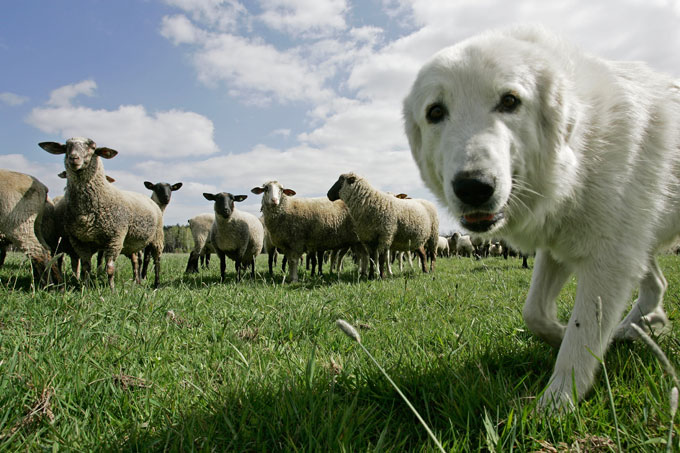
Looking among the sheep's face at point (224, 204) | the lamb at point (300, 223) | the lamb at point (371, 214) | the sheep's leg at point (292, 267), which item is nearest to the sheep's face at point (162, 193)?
the sheep's face at point (224, 204)

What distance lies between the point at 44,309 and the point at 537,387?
374 centimetres

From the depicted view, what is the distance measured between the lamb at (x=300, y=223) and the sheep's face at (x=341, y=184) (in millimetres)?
925

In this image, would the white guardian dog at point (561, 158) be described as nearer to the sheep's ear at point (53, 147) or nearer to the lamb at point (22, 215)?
the lamb at point (22, 215)

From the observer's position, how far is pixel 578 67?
2238 mm

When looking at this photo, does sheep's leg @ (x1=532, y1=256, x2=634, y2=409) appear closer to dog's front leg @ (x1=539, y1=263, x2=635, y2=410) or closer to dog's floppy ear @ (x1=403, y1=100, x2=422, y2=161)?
dog's front leg @ (x1=539, y1=263, x2=635, y2=410)

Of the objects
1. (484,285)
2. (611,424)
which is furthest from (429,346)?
(484,285)

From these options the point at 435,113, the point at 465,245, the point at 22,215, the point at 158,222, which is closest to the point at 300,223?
the point at 158,222

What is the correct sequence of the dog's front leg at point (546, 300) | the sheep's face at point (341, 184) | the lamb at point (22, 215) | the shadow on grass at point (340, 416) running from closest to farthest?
the shadow on grass at point (340, 416)
the dog's front leg at point (546, 300)
the lamb at point (22, 215)
the sheep's face at point (341, 184)

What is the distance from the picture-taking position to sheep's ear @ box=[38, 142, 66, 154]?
7.04 metres

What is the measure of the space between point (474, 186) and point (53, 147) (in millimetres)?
7923

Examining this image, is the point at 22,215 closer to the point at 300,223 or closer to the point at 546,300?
the point at 300,223

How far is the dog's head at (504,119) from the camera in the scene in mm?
1843

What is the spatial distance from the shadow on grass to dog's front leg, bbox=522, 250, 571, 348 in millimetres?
468

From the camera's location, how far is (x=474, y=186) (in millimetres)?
1704
